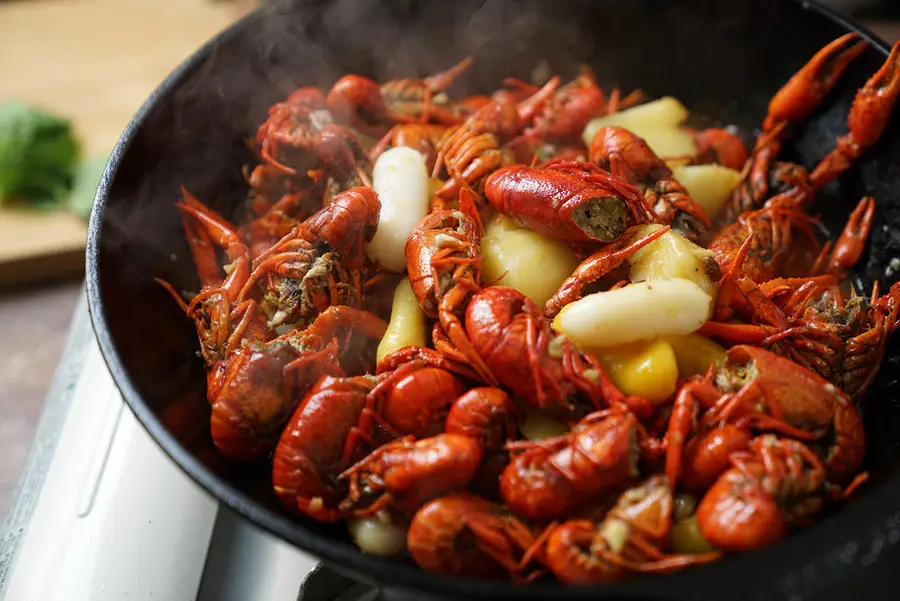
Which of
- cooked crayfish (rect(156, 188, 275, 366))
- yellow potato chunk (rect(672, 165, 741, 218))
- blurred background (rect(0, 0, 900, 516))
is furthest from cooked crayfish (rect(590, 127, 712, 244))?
blurred background (rect(0, 0, 900, 516))

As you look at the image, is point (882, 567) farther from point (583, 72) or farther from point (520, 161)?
point (583, 72)

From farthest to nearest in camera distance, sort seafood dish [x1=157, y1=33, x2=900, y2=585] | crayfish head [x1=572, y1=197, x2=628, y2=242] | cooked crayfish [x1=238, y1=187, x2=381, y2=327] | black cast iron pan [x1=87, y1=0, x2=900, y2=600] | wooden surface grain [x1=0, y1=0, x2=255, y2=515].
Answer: wooden surface grain [x1=0, y1=0, x2=255, y2=515] < cooked crayfish [x1=238, y1=187, x2=381, y2=327] < crayfish head [x1=572, y1=197, x2=628, y2=242] < seafood dish [x1=157, y1=33, x2=900, y2=585] < black cast iron pan [x1=87, y1=0, x2=900, y2=600]

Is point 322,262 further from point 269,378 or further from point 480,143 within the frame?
point 480,143

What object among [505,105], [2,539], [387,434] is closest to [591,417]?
[387,434]

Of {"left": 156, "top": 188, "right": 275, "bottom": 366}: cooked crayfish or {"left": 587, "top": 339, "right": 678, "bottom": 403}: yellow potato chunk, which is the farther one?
{"left": 156, "top": 188, "right": 275, "bottom": 366}: cooked crayfish

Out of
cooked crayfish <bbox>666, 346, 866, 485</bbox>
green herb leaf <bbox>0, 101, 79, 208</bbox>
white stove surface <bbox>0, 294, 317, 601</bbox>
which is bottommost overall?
white stove surface <bbox>0, 294, 317, 601</bbox>

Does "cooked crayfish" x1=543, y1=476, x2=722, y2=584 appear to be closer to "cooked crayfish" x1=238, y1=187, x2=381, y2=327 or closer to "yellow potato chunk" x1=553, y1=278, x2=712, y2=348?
"yellow potato chunk" x1=553, y1=278, x2=712, y2=348

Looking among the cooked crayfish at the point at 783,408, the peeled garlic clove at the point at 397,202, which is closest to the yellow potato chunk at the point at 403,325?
the peeled garlic clove at the point at 397,202

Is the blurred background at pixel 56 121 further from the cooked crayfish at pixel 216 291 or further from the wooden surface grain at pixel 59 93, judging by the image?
the cooked crayfish at pixel 216 291
